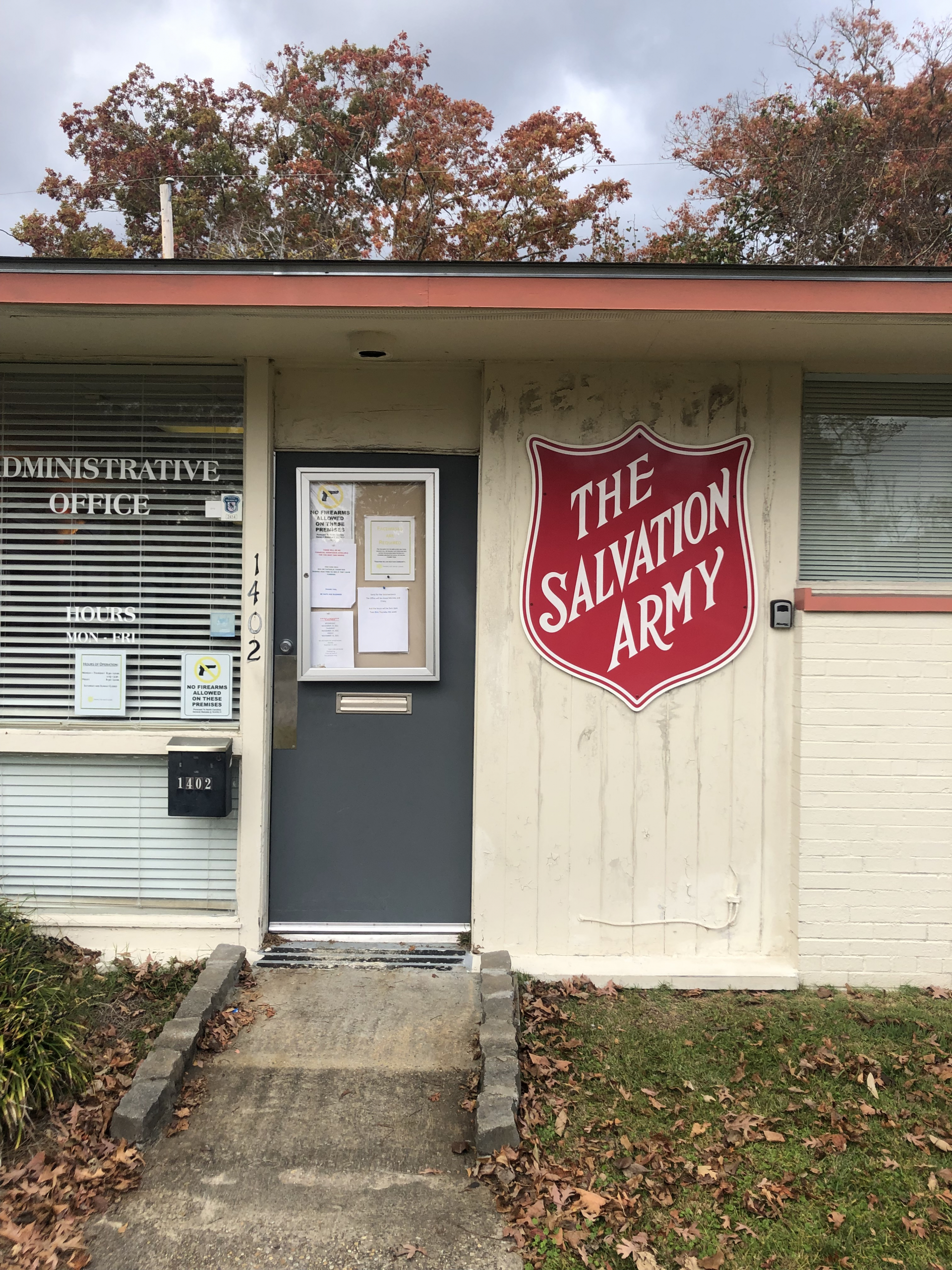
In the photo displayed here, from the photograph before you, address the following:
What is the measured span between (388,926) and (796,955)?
208cm

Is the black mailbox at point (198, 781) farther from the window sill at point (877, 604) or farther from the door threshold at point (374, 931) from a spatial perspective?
the window sill at point (877, 604)

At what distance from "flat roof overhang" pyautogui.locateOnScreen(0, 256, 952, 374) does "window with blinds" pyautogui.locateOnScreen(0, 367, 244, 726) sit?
1.60 feet

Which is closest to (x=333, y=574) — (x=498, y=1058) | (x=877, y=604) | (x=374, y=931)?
(x=374, y=931)

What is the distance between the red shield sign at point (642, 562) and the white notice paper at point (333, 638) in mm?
985

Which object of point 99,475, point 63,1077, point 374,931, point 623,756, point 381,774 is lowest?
point 63,1077

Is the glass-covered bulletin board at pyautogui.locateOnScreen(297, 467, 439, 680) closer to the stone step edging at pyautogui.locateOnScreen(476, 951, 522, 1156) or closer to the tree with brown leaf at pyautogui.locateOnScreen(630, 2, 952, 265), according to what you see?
the stone step edging at pyautogui.locateOnScreen(476, 951, 522, 1156)

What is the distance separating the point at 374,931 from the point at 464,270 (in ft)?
10.7

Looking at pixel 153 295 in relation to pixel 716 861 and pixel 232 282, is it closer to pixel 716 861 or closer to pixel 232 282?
Answer: pixel 232 282

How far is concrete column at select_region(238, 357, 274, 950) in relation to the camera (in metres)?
4.27

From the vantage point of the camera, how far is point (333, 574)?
4.37 m

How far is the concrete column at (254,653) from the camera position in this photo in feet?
14.0

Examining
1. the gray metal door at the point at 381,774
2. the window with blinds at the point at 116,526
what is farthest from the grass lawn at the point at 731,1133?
the window with blinds at the point at 116,526

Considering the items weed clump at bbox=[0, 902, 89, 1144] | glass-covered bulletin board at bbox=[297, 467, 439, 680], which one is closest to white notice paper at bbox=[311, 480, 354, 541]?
glass-covered bulletin board at bbox=[297, 467, 439, 680]

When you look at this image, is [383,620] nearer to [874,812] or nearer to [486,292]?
[486,292]
